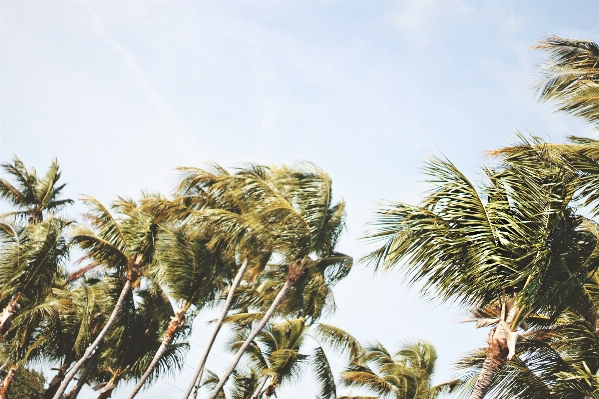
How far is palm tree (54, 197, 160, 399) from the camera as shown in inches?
683

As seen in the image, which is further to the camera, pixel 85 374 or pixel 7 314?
pixel 85 374

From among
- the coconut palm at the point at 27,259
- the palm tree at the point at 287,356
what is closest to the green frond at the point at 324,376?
the palm tree at the point at 287,356

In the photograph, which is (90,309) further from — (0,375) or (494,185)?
(494,185)

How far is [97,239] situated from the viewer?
17312 mm

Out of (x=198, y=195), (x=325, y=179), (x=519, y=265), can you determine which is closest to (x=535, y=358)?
(x=519, y=265)

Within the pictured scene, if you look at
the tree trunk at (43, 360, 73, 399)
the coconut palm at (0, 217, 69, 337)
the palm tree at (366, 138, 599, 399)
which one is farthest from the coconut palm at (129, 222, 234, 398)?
the palm tree at (366, 138, 599, 399)

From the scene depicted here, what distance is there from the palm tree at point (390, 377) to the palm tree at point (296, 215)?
4.29 meters

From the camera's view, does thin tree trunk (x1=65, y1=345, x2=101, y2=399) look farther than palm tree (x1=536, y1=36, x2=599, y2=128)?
Yes

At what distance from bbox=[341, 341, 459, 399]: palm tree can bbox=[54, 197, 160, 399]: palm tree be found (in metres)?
7.19

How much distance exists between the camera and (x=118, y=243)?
59.0ft

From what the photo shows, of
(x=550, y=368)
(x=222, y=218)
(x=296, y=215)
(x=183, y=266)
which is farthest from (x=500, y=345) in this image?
(x=183, y=266)

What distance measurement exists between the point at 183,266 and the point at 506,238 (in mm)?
11794

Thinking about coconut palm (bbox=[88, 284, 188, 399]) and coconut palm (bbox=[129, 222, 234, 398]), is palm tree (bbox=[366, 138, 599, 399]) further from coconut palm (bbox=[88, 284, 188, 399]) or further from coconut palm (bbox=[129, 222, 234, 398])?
coconut palm (bbox=[88, 284, 188, 399])

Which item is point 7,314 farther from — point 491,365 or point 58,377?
point 491,365
